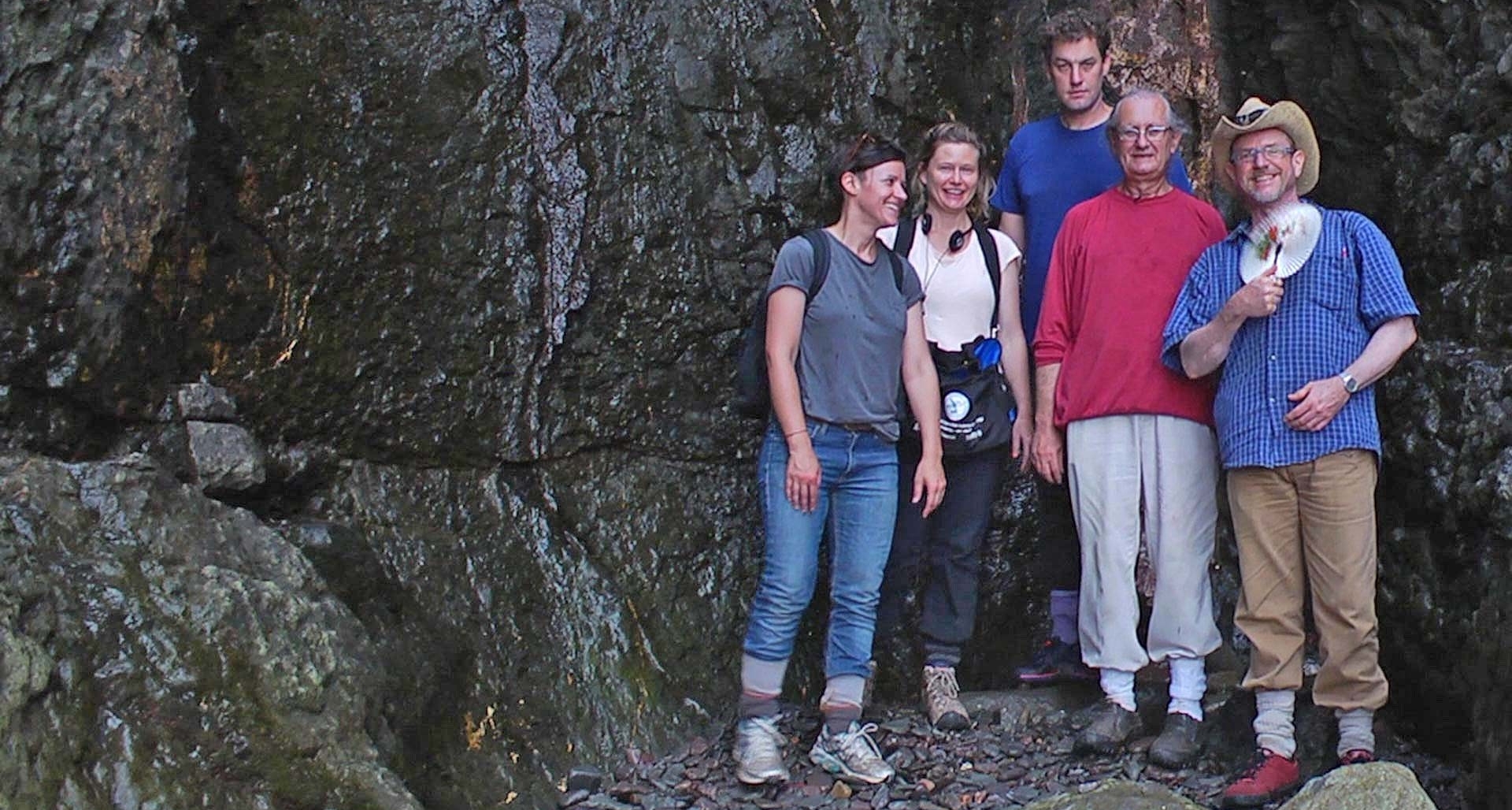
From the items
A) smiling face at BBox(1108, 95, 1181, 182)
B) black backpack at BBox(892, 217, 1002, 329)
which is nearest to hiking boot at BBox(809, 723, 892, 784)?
black backpack at BBox(892, 217, 1002, 329)

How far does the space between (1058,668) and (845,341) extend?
4.74 feet

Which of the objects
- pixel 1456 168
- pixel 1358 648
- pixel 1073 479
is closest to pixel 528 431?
pixel 1073 479

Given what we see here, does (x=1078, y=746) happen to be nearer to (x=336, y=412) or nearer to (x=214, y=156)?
(x=336, y=412)

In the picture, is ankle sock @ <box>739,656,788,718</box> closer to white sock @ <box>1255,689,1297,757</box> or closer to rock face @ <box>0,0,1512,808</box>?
rock face @ <box>0,0,1512,808</box>

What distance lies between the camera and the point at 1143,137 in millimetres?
4375

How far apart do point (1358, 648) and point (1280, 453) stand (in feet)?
1.94

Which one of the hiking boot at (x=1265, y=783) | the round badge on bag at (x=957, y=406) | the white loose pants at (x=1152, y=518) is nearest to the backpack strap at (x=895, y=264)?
the round badge on bag at (x=957, y=406)

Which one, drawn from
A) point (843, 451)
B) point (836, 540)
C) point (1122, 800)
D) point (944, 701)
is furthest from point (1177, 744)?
point (843, 451)

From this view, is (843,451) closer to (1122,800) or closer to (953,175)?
(953,175)

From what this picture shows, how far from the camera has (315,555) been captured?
4.50 m

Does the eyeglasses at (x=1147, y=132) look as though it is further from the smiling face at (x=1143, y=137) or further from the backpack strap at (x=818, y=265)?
the backpack strap at (x=818, y=265)

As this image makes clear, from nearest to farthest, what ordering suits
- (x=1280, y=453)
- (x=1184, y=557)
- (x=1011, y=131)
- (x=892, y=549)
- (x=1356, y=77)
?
(x=1280, y=453), (x=1184, y=557), (x=892, y=549), (x=1356, y=77), (x=1011, y=131)

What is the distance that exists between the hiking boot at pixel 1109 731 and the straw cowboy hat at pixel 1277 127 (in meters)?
1.61

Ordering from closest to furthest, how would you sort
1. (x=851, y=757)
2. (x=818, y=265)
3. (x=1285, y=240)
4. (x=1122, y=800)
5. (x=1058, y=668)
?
(x=1122, y=800) → (x=1285, y=240) → (x=818, y=265) → (x=851, y=757) → (x=1058, y=668)
